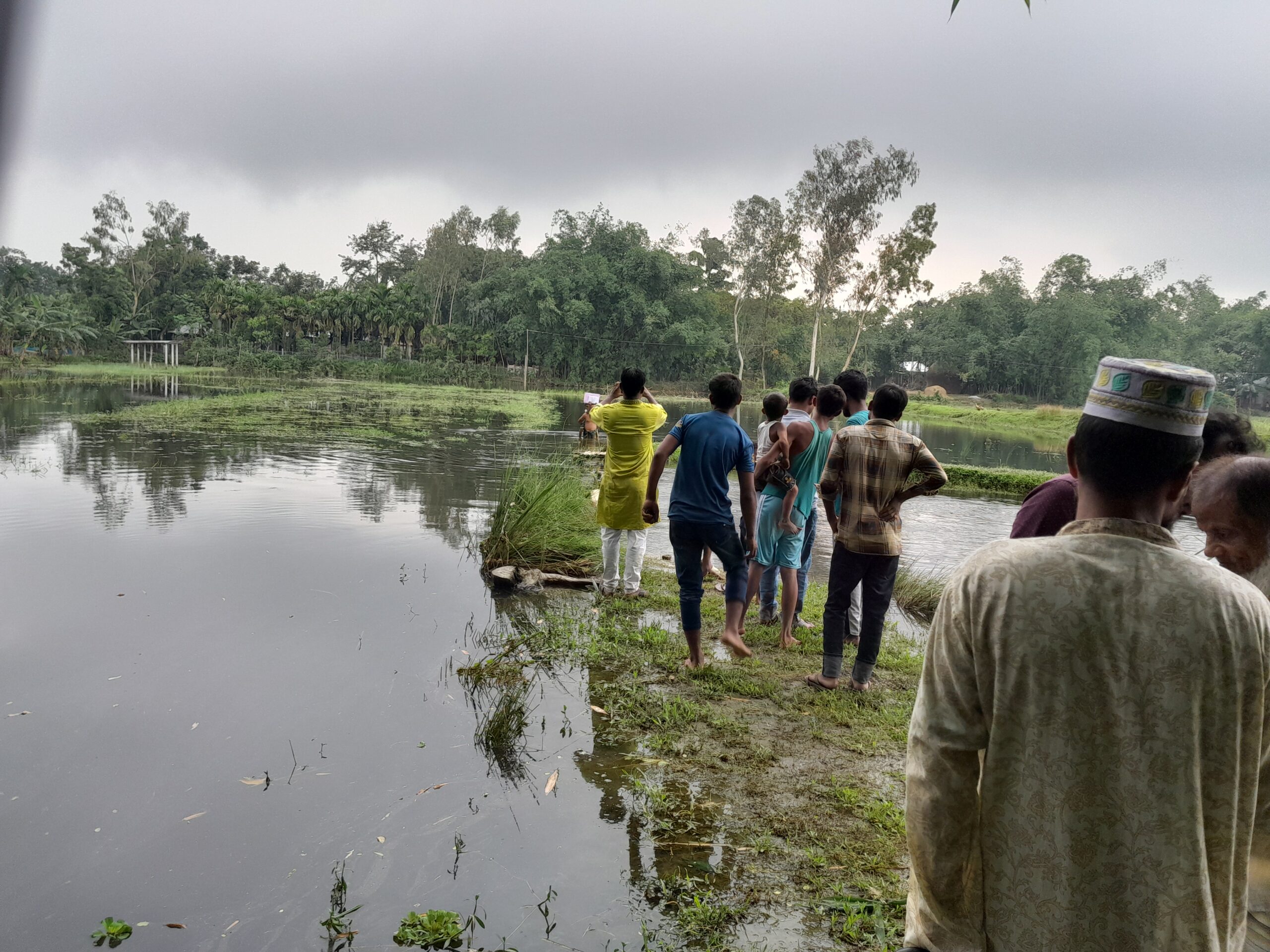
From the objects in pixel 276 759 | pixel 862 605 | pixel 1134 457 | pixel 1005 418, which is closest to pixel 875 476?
pixel 862 605

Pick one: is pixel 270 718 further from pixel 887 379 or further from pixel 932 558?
pixel 887 379

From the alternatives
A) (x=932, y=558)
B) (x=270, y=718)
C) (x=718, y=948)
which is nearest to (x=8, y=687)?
(x=270, y=718)

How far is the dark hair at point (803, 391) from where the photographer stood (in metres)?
5.19

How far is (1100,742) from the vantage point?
1.28 meters

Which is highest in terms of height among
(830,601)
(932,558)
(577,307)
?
(577,307)

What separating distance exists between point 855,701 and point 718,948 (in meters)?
2.23

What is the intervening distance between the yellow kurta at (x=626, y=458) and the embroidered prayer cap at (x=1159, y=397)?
4322mm

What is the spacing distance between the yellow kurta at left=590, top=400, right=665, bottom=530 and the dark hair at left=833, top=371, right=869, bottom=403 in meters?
1.29

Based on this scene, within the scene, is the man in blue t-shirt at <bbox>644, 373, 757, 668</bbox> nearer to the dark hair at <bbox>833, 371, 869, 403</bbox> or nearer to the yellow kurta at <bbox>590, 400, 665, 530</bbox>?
the dark hair at <bbox>833, 371, 869, 403</bbox>

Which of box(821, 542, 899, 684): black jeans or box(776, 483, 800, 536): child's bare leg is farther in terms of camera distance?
box(776, 483, 800, 536): child's bare leg

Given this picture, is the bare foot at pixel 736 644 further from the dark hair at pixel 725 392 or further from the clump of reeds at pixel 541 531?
the clump of reeds at pixel 541 531

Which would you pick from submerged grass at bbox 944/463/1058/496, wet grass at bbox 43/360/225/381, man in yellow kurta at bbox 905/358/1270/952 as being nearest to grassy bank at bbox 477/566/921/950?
man in yellow kurta at bbox 905/358/1270/952

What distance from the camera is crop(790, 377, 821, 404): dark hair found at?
5.19 meters

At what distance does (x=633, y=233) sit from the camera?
179ft
